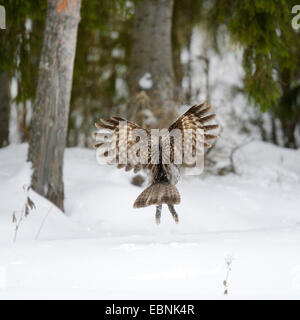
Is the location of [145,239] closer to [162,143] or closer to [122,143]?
[122,143]

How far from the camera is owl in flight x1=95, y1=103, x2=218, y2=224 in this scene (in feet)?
10.5

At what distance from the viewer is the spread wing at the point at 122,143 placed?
332 cm

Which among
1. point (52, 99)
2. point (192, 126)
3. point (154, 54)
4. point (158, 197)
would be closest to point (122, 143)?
point (192, 126)

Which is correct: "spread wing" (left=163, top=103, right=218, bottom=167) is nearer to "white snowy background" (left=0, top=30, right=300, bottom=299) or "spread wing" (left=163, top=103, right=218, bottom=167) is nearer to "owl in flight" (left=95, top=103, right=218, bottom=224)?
"owl in flight" (left=95, top=103, right=218, bottom=224)

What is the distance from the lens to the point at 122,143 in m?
3.53

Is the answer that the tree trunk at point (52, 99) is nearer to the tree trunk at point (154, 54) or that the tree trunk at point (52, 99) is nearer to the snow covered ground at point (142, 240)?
the snow covered ground at point (142, 240)

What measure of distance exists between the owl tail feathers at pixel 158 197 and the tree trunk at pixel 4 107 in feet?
A: 20.1

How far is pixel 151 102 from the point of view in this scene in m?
7.09

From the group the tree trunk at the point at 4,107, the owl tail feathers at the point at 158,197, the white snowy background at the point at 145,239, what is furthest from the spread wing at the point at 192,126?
the tree trunk at the point at 4,107

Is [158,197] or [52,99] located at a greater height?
[52,99]

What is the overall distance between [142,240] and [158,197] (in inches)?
54.5

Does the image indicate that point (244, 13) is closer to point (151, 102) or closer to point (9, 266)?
point (151, 102)

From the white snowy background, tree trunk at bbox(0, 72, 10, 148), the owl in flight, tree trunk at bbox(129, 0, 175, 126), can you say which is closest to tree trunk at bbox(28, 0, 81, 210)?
the white snowy background
